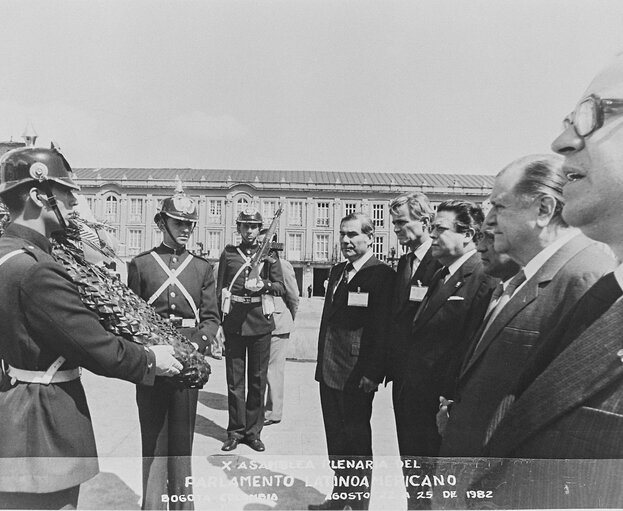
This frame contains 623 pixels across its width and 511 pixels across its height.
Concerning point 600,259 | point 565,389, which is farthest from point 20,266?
point 600,259

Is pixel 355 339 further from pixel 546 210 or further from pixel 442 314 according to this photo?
pixel 546 210

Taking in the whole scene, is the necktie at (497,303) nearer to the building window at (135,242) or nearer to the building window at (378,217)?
the building window at (378,217)

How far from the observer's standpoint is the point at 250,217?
237 cm

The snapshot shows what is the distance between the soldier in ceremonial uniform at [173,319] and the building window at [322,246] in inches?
22.8

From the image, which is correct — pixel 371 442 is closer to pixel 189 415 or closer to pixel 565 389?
pixel 189 415

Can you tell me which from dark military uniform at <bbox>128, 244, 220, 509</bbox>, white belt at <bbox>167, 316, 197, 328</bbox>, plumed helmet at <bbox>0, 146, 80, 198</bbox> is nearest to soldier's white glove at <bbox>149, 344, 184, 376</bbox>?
dark military uniform at <bbox>128, 244, 220, 509</bbox>

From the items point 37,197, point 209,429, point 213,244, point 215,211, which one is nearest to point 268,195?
point 215,211

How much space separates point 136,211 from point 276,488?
1.46 meters

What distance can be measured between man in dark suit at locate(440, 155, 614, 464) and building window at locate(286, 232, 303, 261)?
3.40 feet

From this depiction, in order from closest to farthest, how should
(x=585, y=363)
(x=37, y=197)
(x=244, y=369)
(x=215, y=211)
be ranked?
(x=585, y=363), (x=37, y=197), (x=215, y=211), (x=244, y=369)

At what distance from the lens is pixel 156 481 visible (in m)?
2.00

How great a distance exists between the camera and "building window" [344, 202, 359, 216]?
86.4 inches

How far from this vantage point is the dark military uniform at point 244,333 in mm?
2824

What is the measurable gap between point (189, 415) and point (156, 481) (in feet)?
1.00
